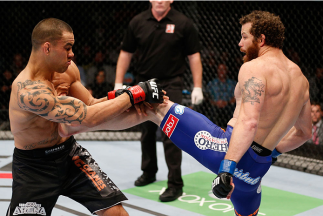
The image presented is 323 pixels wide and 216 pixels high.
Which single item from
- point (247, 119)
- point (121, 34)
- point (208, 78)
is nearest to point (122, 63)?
point (247, 119)

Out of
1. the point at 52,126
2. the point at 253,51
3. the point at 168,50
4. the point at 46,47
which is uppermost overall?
the point at 253,51

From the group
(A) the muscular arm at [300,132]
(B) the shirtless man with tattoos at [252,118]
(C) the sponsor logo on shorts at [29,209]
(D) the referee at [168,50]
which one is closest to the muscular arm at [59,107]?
(B) the shirtless man with tattoos at [252,118]

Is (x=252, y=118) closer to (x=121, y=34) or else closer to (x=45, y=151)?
(x=45, y=151)

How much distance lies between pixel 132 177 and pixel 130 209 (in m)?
0.71

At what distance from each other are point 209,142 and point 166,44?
1342 mm

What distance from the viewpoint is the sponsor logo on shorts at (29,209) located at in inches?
67.8

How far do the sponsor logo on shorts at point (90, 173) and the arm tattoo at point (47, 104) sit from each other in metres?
0.29

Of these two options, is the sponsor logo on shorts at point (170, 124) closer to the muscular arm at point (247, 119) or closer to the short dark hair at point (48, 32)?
the muscular arm at point (247, 119)

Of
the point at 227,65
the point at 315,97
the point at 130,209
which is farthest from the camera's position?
the point at 227,65

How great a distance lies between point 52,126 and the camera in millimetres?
1850

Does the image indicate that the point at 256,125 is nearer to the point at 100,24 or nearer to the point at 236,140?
the point at 236,140

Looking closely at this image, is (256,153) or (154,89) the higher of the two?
(154,89)

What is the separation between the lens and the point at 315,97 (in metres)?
4.43

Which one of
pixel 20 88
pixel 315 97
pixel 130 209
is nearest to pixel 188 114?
pixel 20 88
